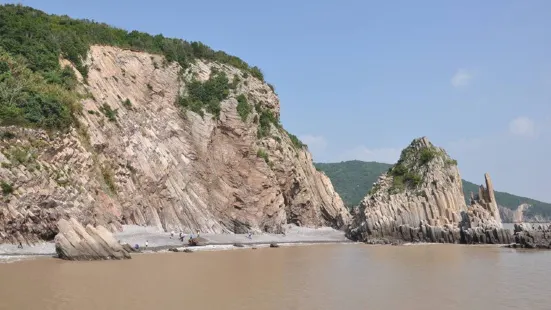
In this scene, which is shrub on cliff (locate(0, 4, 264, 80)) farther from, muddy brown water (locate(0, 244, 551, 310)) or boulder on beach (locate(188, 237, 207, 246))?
muddy brown water (locate(0, 244, 551, 310))

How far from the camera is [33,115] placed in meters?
33.4

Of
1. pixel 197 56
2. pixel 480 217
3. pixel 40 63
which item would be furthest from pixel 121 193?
pixel 480 217

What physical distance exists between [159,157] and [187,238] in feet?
28.7

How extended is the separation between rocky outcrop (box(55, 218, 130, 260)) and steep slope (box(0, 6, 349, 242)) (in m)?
3.25

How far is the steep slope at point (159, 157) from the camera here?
31.1 metres

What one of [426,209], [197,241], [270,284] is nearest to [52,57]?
[197,241]

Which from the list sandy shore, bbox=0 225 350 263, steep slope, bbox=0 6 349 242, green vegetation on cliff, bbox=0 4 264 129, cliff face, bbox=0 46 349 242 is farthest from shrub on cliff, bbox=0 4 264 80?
sandy shore, bbox=0 225 350 263

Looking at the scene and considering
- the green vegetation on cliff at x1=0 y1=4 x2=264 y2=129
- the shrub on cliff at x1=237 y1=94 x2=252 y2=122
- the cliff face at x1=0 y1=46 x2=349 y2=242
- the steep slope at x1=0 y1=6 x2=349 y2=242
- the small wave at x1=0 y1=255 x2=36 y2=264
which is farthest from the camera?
the shrub on cliff at x1=237 y1=94 x2=252 y2=122

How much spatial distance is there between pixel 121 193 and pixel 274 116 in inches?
1190

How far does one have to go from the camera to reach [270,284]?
64.7 ft

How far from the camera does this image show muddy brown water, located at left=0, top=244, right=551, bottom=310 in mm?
15312

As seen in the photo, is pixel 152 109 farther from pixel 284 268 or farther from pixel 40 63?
pixel 284 268

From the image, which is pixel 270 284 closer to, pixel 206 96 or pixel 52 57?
pixel 52 57

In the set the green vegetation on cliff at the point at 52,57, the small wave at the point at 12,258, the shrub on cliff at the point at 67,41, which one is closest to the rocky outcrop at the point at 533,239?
the green vegetation on cliff at the point at 52,57
